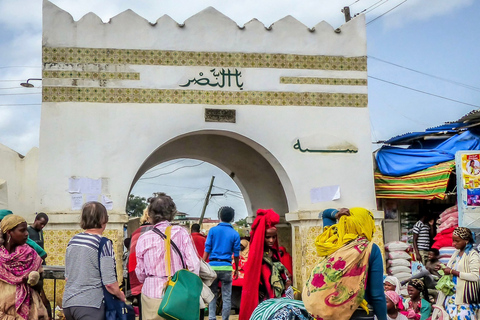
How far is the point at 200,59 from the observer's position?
1011cm

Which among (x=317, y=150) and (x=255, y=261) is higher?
(x=317, y=150)

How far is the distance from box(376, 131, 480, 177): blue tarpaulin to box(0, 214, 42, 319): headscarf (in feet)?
23.4

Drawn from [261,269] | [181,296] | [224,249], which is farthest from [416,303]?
[181,296]

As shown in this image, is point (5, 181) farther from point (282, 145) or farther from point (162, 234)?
point (162, 234)

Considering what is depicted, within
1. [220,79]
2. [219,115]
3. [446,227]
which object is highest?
[220,79]

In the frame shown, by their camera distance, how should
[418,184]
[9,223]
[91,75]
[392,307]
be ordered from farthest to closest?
[418,184], [91,75], [392,307], [9,223]

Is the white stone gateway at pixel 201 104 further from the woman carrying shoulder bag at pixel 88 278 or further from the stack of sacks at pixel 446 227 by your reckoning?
the woman carrying shoulder bag at pixel 88 278

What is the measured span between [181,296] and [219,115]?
5.67 metres

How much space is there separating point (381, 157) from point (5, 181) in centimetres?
779

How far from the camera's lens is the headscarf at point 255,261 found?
6.39 metres

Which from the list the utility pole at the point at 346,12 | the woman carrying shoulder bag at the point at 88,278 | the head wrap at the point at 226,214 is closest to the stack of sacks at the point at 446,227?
the head wrap at the point at 226,214

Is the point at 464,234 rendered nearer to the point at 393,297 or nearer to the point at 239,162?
the point at 393,297

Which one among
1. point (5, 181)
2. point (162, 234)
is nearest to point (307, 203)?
point (162, 234)

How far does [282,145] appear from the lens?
10.2 m
